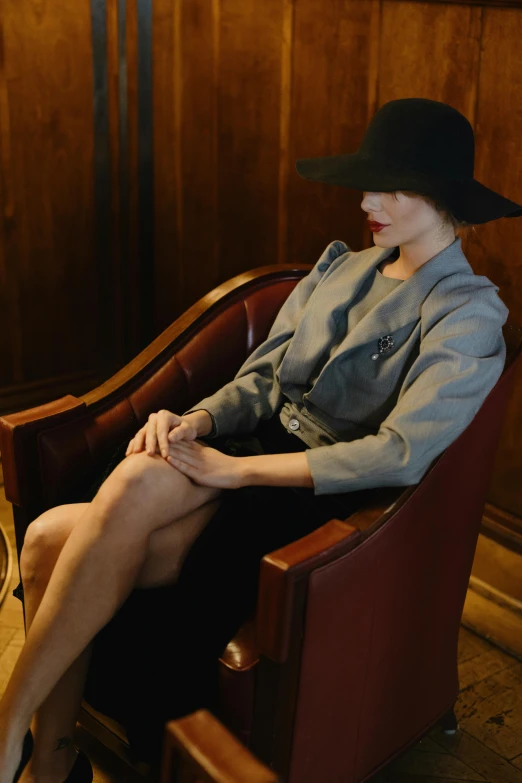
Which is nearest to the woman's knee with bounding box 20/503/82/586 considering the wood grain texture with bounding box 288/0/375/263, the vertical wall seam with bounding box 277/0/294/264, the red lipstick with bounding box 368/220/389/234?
the red lipstick with bounding box 368/220/389/234

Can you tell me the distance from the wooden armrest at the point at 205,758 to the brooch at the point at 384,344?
1.02m

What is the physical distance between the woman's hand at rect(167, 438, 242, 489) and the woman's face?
50 centimetres

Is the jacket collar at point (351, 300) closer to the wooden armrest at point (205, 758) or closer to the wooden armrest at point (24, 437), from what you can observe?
the wooden armrest at point (24, 437)

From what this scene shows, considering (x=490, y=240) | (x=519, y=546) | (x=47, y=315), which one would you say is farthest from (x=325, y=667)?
(x=47, y=315)

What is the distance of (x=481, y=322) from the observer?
1.56m

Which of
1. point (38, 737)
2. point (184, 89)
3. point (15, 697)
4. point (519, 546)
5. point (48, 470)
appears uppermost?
point (184, 89)

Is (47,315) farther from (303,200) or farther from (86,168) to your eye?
(303,200)

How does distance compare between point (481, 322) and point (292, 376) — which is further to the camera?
point (292, 376)

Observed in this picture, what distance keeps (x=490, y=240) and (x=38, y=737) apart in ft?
5.26

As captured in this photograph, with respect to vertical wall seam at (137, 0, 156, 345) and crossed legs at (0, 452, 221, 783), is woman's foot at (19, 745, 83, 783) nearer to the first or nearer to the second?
crossed legs at (0, 452, 221, 783)

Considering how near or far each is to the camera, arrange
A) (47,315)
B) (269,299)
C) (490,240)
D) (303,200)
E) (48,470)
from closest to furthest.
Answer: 1. (48,470)
2. (269,299)
3. (490,240)
4. (303,200)
5. (47,315)

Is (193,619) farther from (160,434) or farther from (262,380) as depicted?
(262,380)

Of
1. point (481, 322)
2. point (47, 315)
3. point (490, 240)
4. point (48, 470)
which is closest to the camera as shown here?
point (481, 322)

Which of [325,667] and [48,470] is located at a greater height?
[48,470]
